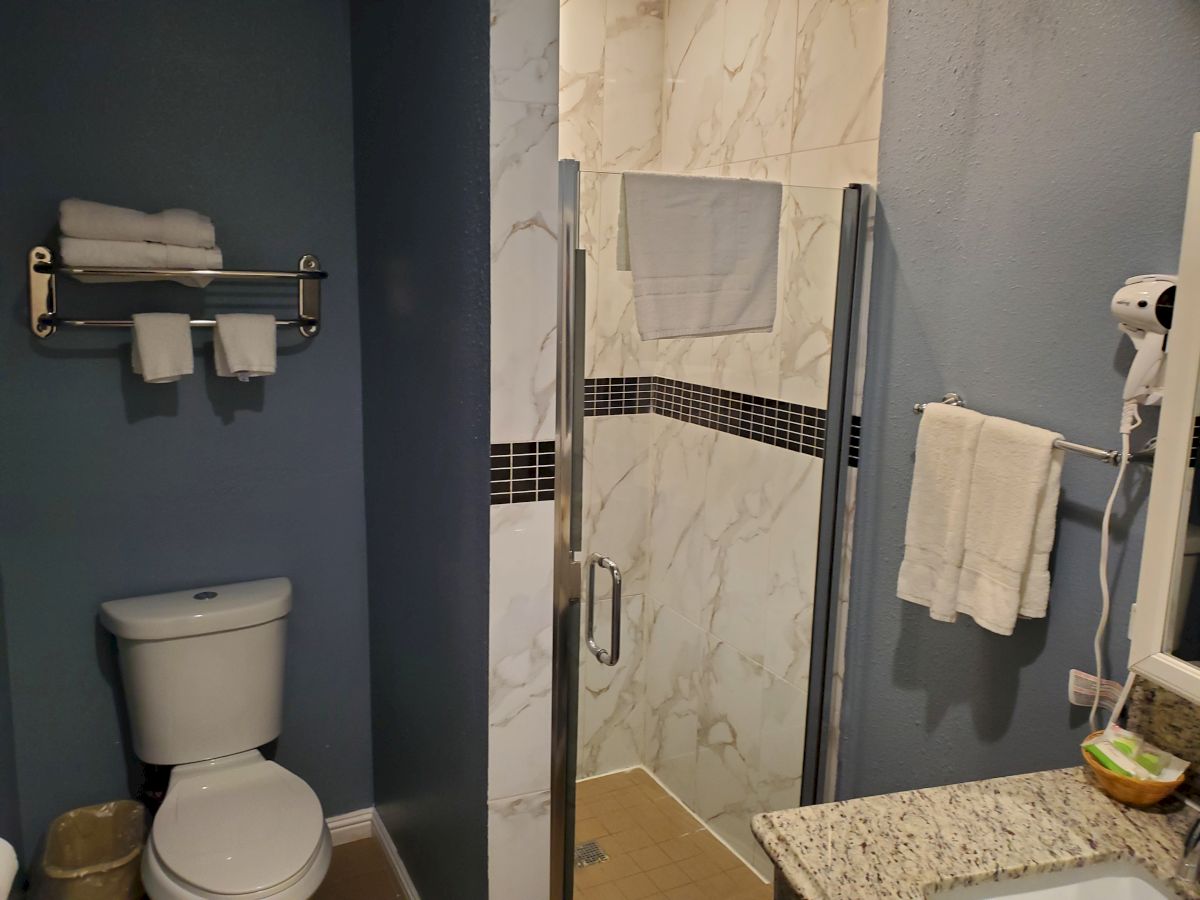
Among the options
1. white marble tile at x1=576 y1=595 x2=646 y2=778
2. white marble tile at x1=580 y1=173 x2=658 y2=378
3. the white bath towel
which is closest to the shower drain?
white marble tile at x1=576 y1=595 x2=646 y2=778

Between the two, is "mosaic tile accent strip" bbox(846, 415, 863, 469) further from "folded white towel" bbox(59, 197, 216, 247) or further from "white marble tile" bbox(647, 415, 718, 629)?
"folded white towel" bbox(59, 197, 216, 247)

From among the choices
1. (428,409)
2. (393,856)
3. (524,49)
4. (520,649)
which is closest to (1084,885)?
(520,649)

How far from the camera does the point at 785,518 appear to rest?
2281 millimetres

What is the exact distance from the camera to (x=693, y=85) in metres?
2.68

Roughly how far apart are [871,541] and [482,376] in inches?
38.7

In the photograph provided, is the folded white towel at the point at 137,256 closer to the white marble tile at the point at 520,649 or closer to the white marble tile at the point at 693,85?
the white marble tile at the point at 520,649

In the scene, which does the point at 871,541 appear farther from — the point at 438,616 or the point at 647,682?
the point at 438,616

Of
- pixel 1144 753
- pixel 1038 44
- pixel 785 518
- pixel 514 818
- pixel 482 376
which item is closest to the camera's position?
pixel 1144 753

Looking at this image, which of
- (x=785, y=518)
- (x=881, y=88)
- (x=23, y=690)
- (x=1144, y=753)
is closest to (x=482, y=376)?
(x=785, y=518)

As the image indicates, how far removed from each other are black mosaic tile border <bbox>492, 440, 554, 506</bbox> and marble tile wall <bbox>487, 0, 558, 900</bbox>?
0.02 m

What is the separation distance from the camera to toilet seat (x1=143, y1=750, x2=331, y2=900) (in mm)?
1913

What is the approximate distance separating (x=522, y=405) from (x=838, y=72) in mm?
1097

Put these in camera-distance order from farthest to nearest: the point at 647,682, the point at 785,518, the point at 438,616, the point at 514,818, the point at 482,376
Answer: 1. the point at 647,682
2. the point at 785,518
3. the point at 438,616
4. the point at 514,818
5. the point at 482,376

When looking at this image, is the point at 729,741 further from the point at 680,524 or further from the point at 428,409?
Answer: the point at 428,409
